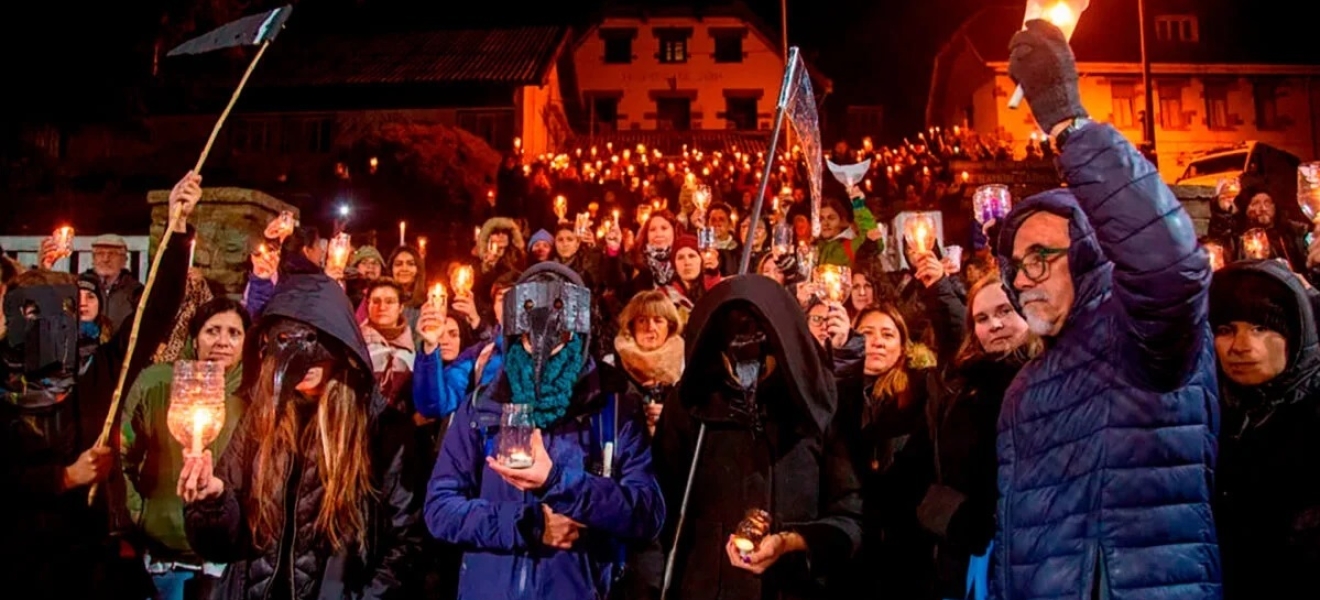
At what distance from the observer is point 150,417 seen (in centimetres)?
438

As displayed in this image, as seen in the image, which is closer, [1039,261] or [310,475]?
[1039,261]

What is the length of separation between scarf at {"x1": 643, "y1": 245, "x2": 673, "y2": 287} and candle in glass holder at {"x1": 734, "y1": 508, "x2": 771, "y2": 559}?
15.5 feet

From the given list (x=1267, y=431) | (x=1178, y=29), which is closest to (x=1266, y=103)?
(x=1178, y=29)

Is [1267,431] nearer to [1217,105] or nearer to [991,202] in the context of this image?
[991,202]

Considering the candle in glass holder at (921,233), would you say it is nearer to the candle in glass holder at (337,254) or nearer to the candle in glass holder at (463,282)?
the candle in glass holder at (463,282)

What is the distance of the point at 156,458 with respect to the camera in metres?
4.27

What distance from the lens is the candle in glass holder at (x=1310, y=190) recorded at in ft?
16.4

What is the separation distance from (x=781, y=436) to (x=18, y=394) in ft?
12.7

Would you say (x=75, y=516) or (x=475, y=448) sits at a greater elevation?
(x=475, y=448)

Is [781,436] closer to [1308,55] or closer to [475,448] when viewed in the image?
[475,448]

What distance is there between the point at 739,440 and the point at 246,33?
3.35m

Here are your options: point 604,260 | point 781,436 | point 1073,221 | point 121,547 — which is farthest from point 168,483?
point 604,260

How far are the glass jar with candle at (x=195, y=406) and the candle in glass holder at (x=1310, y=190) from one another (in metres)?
5.46

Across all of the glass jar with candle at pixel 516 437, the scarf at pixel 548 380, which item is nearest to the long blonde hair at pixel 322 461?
the scarf at pixel 548 380
